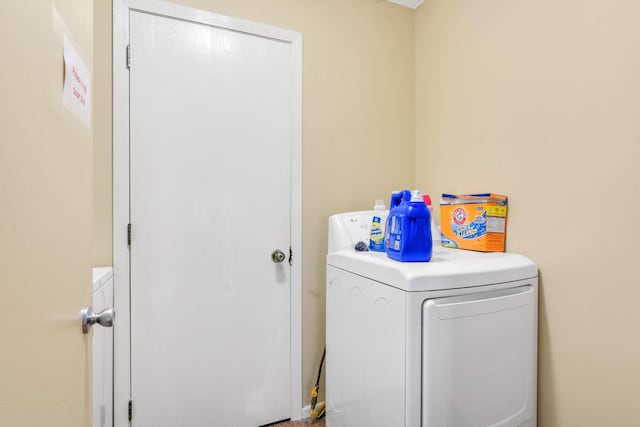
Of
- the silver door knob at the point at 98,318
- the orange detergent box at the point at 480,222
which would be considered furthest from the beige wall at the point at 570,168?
the silver door knob at the point at 98,318

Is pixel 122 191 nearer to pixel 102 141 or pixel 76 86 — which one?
pixel 102 141

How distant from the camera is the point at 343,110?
1.92 meters

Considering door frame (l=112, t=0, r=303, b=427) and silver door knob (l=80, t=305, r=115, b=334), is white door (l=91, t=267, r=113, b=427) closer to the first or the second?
door frame (l=112, t=0, r=303, b=427)

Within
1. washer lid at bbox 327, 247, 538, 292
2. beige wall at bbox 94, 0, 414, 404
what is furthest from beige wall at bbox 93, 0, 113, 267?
washer lid at bbox 327, 247, 538, 292

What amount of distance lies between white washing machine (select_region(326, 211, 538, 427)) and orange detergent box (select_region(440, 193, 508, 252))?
0.28 ft

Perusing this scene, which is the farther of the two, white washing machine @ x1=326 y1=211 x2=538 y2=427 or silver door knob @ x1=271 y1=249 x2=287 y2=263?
silver door knob @ x1=271 y1=249 x2=287 y2=263

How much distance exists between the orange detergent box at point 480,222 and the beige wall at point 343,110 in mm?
558

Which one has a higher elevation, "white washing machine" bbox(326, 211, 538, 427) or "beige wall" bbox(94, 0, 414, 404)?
"beige wall" bbox(94, 0, 414, 404)

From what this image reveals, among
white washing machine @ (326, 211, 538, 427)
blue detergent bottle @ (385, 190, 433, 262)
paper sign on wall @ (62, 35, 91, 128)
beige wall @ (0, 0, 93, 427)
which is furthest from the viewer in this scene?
blue detergent bottle @ (385, 190, 433, 262)

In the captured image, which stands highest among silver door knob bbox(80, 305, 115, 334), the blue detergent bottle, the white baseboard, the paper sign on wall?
the paper sign on wall

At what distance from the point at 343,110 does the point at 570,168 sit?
1142mm

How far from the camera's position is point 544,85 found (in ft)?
4.37

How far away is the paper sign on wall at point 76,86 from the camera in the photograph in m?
0.61

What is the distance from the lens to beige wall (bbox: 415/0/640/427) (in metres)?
1.09
